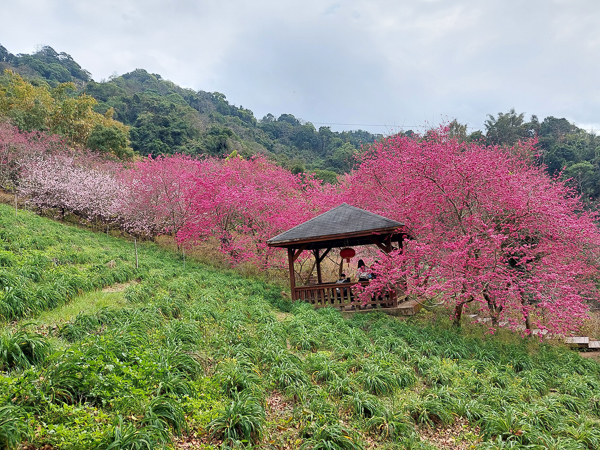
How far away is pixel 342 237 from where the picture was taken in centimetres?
1013

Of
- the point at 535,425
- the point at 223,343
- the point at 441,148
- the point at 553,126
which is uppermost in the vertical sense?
the point at 553,126

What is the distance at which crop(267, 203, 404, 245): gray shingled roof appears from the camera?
9.99 meters

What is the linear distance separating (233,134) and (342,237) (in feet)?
101

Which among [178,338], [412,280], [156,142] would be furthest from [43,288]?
[156,142]

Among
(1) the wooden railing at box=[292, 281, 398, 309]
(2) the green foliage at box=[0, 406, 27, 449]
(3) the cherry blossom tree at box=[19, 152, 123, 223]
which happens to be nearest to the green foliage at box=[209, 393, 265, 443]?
(2) the green foliage at box=[0, 406, 27, 449]

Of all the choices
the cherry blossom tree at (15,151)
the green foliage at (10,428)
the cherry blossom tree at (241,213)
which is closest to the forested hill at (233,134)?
the cherry blossom tree at (15,151)

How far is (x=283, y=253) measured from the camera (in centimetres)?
1548

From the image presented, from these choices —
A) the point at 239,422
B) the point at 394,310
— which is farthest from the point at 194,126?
the point at 239,422

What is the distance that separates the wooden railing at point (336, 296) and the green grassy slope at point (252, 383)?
2364mm

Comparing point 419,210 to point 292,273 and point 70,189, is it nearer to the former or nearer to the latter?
point 292,273

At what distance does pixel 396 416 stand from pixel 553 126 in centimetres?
4936

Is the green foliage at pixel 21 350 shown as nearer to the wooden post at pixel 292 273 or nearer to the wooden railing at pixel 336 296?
the wooden railing at pixel 336 296

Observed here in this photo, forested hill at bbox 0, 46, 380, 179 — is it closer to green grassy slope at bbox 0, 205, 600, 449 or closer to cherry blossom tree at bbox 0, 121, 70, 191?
cherry blossom tree at bbox 0, 121, 70, 191

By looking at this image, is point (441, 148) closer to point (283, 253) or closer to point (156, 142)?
point (283, 253)
